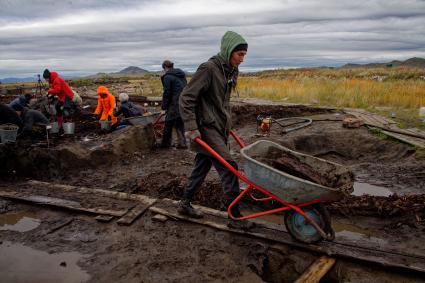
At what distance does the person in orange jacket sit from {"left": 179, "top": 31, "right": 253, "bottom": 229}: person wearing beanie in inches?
230

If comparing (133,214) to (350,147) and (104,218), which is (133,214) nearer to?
(104,218)

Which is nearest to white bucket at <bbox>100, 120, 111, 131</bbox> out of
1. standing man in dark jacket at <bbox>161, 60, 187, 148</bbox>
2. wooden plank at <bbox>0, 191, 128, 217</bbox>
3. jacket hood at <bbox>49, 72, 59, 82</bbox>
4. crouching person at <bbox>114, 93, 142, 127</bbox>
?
crouching person at <bbox>114, 93, 142, 127</bbox>

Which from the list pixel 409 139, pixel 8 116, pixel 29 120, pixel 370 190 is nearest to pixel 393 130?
pixel 409 139

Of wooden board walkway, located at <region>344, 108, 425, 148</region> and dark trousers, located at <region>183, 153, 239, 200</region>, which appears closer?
dark trousers, located at <region>183, 153, 239, 200</region>

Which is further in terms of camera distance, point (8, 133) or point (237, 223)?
point (8, 133)

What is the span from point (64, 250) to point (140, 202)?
129cm

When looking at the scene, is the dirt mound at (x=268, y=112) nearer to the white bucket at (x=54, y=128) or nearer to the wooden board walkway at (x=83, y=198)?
the white bucket at (x=54, y=128)

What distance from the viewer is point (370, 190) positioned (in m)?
6.15

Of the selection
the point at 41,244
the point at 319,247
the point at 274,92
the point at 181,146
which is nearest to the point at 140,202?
the point at 41,244

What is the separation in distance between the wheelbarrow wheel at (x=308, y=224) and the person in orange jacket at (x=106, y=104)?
6.75 m

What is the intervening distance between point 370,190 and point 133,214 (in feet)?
12.9

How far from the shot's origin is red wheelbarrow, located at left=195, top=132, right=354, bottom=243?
11.1 feet

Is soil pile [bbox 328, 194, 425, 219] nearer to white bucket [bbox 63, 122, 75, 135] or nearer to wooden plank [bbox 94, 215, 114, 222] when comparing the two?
wooden plank [bbox 94, 215, 114, 222]

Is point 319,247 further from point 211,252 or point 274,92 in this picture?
point 274,92
